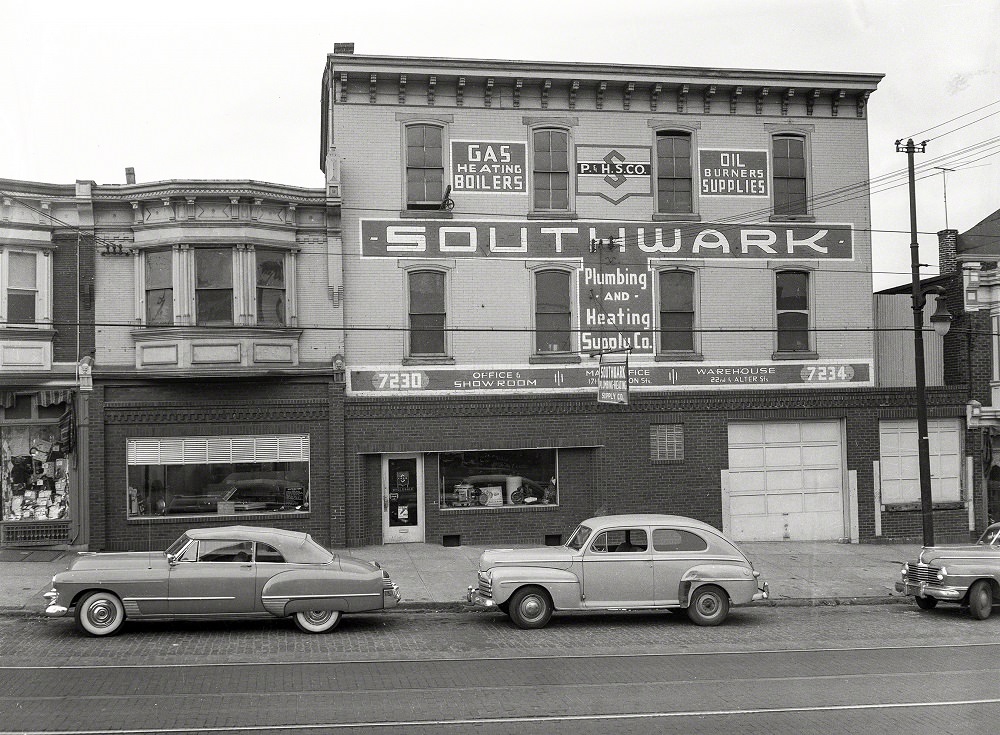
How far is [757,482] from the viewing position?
23.3m

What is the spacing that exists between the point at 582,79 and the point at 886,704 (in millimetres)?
15989

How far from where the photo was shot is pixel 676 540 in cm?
1492

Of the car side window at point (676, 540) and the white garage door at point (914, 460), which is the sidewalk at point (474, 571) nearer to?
the white garage door at point (914, 460)

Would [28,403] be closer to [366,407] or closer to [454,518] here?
[366,407]

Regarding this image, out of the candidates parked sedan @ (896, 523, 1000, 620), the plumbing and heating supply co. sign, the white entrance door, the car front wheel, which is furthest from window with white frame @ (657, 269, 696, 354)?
the car front wheel

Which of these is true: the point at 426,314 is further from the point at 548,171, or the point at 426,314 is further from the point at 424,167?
the point at 548,171

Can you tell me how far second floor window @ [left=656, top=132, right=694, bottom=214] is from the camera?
23078 millimetres

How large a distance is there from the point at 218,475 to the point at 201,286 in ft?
13.3

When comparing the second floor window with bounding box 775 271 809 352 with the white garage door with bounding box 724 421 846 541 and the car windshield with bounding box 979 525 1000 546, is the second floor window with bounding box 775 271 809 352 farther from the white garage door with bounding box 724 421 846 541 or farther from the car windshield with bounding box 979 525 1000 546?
the car windshield with bounding box 979 525 1000 546

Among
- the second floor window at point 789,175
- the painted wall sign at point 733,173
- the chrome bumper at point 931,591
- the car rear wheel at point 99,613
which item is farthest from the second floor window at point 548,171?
the car rear wheel at point 99,613

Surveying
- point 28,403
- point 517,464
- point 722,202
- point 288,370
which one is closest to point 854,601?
point 517,464

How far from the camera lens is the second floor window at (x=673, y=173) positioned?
2308 cm

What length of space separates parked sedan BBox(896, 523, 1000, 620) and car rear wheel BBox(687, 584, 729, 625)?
12.2 feet

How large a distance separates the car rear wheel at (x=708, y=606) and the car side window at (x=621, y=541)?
3.60ft
